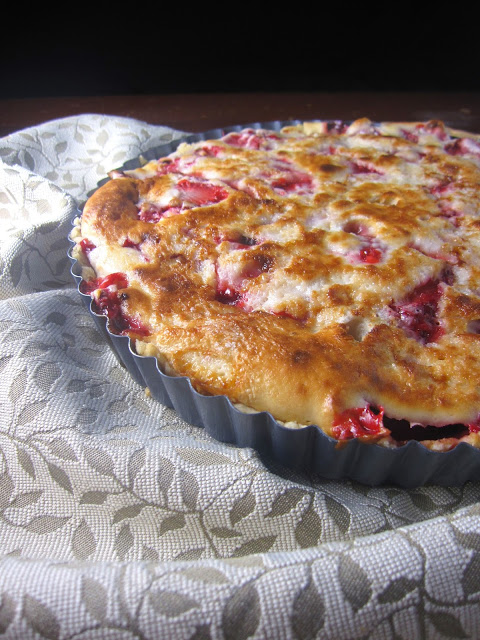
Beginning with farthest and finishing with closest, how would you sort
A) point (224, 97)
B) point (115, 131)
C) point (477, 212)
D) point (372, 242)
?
1. point (224, 97)
2. point (115, 131)
3. point (477, 212)
4. point (372, 242)

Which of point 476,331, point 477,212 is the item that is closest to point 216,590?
point 476,331

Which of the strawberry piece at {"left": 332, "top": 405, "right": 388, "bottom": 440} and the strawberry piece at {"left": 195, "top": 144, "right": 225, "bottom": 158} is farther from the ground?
the strawberry piece at {"left": 195, "top": 144, "right": 225, "bottom": 158}

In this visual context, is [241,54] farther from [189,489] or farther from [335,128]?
[189,489]

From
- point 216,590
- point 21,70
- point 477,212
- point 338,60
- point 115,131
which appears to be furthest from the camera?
point 338,60

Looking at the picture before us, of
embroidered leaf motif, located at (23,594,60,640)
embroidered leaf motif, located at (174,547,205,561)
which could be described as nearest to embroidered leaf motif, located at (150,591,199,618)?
embroidered leaf motif, located at (23,594,60,640)

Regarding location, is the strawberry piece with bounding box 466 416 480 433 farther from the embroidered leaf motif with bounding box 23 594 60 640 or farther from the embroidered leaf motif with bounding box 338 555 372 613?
the embroidered leaf motif with bounding box 23 594 60 640

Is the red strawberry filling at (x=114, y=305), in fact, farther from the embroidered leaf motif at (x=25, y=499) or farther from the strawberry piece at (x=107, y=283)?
the embroidered leaf motif at (x=25, y=499)

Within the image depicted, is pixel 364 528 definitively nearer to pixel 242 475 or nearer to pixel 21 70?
pixel 242 475
